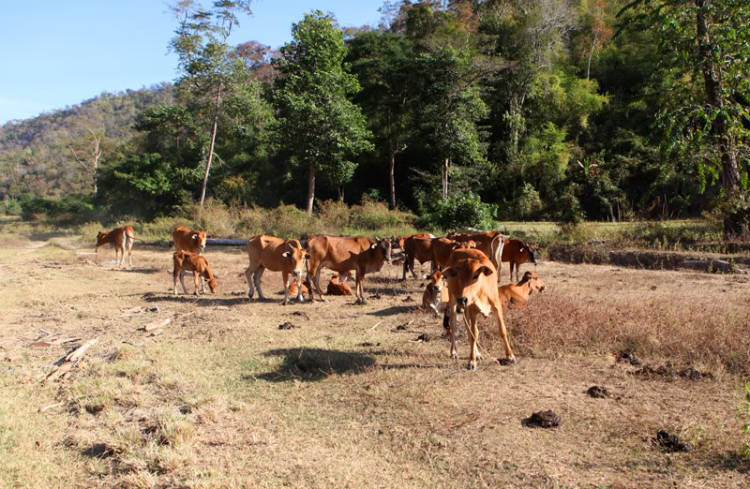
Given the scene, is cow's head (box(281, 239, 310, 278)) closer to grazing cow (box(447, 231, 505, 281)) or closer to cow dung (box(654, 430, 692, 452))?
grazing cow (box(447, 231, 505, 281))

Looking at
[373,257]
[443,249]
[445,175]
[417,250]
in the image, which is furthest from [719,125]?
[445,175]

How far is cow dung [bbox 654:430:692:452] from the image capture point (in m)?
4.68

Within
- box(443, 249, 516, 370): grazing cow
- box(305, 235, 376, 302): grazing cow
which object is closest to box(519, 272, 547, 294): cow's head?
box(443, 249, 516, 370): grazing cow

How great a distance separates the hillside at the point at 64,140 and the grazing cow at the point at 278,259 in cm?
4434

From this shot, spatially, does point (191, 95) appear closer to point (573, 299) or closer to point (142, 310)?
point (142, 310)

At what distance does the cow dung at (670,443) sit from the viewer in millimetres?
4676

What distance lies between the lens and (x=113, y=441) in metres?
5.37

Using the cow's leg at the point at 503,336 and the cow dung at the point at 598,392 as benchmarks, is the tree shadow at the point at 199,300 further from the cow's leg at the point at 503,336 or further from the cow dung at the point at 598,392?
the cow dung at the point at 598,392

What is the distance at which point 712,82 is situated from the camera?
18.1m

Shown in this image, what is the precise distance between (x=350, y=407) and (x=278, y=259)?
6.65 meters

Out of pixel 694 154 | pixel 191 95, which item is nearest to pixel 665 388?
pixel 694 154

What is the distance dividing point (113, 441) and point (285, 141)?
2543 cm

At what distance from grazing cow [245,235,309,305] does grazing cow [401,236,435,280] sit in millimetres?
3108

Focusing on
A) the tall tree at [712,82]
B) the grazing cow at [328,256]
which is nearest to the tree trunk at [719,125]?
the tall tree at [712,82]
